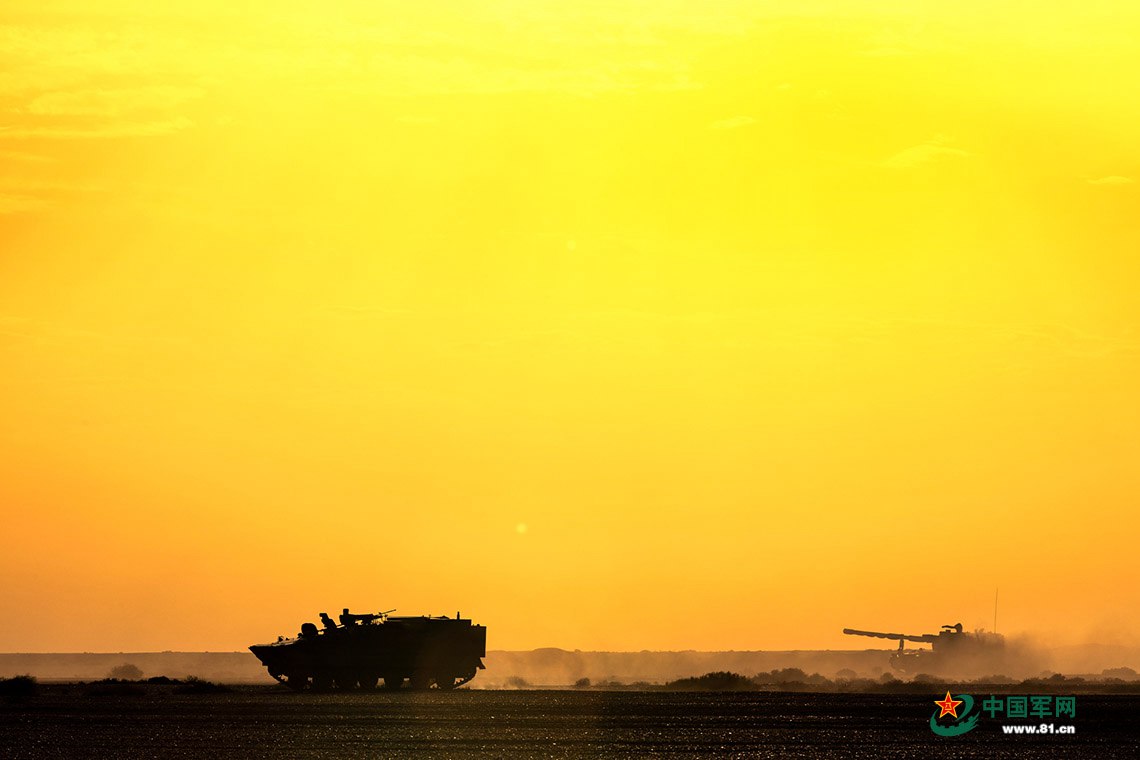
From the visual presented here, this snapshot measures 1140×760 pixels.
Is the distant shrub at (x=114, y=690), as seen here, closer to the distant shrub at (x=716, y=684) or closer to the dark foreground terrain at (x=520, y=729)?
the dark foreground terrain at (x=520, y=729)

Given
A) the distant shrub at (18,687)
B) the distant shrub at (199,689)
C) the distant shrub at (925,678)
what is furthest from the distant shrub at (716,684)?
the distant shrub at (18,687)

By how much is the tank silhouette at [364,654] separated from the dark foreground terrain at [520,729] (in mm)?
10239

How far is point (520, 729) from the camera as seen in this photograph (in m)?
45.4

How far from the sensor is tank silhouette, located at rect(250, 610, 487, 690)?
77.4 meters

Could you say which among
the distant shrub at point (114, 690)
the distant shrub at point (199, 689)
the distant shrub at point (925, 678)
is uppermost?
the distant shrub at point (925, 678)

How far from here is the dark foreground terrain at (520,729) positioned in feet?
124

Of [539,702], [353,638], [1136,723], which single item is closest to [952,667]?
[353,638]

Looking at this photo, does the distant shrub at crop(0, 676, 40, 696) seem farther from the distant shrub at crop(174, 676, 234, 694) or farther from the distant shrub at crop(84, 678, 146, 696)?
the distant shrub at crop(174, 676, 234, 694)

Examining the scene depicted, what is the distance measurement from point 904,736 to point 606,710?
591 inches

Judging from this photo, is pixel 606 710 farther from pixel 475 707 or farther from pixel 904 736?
pixel 904 736

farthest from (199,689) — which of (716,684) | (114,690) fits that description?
(716,684)

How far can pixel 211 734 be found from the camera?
144 ft

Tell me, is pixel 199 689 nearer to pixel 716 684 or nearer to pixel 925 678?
pixel 716 684

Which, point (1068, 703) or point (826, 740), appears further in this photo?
point (1068, 703)
